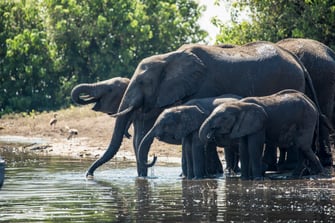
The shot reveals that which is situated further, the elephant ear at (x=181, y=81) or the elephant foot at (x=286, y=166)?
the elephant ear at (x=181, y=81)

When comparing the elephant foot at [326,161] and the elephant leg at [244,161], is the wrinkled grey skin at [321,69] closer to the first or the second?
the elephant foot at [326,161]

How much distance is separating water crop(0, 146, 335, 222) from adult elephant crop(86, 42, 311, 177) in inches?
47.5

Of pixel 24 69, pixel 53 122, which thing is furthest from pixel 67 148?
pixel 24 69

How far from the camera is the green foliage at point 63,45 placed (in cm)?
4694

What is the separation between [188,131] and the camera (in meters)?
22.3

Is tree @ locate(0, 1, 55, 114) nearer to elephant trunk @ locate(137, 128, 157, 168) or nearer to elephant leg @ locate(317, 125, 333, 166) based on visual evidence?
elephant leg @ locate(317, 125, 333, 166)

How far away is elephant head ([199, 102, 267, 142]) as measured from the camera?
849 inches

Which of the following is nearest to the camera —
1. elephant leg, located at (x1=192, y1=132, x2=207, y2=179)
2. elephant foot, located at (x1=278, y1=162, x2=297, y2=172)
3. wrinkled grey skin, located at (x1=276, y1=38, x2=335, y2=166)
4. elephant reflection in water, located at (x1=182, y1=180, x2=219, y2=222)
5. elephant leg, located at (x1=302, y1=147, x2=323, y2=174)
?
elephant reflection in water, located at (x1=182, y1=180, x2=219, y2=222)

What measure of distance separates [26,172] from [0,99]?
73.0ft

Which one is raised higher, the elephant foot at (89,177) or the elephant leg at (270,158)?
the elephant leg at (270,158)

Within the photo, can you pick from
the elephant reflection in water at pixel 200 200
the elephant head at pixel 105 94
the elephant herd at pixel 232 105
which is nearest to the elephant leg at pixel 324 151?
the elephant herd at pixel 232 105

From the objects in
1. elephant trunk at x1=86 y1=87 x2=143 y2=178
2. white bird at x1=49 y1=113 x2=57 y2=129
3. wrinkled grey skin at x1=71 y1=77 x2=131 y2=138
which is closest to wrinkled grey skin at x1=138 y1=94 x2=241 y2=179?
elephant trunk at x1=86 y1=87 x2=143 y2=178

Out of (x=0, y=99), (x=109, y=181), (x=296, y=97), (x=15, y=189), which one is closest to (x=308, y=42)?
(x=296, y=97)

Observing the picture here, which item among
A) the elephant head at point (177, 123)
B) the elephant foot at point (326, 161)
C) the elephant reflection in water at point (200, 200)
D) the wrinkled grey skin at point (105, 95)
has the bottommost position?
the elephant reflection in water at point (200, 200)
